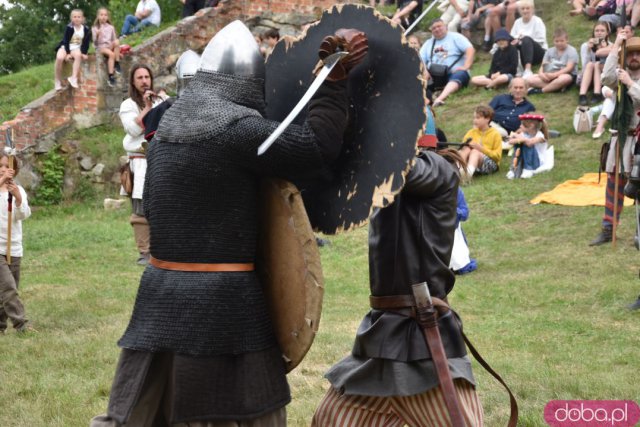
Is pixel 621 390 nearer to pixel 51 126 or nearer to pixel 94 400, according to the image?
pixel 94 400

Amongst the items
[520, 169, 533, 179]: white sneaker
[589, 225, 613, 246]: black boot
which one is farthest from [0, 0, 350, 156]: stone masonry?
[589, 225, 613, 246]: black boot

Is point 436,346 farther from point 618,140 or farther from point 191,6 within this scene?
point 191,6

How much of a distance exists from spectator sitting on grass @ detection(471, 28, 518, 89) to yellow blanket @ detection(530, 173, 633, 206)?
362 centimetres

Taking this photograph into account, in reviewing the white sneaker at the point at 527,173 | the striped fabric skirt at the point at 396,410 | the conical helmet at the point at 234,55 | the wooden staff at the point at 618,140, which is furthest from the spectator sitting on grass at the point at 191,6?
the striped fabric skirt at the point at 396,410

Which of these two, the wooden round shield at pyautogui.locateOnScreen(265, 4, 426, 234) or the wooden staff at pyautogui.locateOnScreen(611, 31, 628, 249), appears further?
the wooden staff at pyautogui.locateOnScreen(611, 31, 628, 249)

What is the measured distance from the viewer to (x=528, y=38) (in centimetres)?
1434

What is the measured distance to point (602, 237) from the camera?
880 centimetres

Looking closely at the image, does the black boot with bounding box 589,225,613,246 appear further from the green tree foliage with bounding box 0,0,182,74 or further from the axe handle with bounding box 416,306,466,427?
the green tree foliage with bounding box 0,0,182,74

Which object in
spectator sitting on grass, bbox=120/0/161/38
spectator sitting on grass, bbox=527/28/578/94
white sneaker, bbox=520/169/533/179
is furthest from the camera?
spectator sitting on grass, bbox=120/0/161/38

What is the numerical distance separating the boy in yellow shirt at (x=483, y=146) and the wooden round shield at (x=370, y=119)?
8411 millimetres

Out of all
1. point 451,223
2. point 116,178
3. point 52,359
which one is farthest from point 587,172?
point 451,223

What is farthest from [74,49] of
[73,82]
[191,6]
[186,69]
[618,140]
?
[186,69]

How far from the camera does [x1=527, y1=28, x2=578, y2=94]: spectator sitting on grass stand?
13.5m

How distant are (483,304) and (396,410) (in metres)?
4.08
